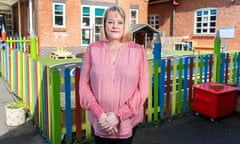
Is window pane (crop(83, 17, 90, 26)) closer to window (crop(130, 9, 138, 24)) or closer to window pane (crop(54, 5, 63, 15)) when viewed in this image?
window pane (crop(54, 5, 63, 15))

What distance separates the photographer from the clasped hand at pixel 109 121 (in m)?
1.98

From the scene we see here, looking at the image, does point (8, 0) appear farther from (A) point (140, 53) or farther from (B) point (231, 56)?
(A) point (140, 53)

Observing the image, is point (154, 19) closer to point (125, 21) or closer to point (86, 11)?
point (86, 11)

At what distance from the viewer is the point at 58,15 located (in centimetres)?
1512

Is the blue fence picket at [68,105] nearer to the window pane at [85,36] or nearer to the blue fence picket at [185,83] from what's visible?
the blue fence picket at [185,83]

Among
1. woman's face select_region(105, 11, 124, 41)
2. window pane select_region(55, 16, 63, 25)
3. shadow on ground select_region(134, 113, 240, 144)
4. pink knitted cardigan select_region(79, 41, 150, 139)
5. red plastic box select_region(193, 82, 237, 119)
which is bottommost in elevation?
shadow on ground select_region(134, 113, 240, 144)

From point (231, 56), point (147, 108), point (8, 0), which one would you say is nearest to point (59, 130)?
point (147, 108)

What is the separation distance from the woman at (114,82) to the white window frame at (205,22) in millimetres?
17095

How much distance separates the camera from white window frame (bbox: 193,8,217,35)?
1798cm

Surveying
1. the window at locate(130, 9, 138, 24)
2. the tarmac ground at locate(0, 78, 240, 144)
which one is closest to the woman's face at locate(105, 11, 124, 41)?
the tarmac ground at locate(0, 78, 240, 144)

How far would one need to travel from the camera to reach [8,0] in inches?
677

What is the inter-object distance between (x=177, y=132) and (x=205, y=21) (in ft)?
51.8

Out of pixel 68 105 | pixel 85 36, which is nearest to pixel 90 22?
pixel 85 36

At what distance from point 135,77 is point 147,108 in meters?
2.53
